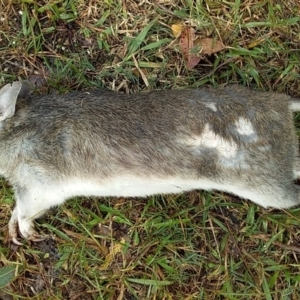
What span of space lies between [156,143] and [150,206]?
85 cm

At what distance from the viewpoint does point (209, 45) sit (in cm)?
516

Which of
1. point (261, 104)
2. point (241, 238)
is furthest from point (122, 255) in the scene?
point (261, 104)

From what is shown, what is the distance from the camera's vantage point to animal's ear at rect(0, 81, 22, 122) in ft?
14.4

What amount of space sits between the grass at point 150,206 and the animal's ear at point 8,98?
80 centimetres

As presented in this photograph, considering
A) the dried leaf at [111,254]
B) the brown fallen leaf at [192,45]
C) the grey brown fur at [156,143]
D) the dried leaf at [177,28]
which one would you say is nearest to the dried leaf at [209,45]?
the brown fallen leaf at [192,45]

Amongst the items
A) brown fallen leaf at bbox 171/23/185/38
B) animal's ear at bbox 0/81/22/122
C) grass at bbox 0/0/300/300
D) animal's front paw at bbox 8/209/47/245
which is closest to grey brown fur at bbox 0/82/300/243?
animal's ear at bbox 0/81/22/122

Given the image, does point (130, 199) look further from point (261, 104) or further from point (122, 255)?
point (261, 104)

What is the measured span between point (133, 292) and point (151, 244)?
1.35 ft

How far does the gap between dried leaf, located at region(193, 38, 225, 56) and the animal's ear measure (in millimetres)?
1590

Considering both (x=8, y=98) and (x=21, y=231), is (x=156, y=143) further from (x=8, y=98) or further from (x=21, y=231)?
(x=21, y=231)

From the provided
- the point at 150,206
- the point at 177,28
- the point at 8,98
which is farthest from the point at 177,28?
the point at 8,98

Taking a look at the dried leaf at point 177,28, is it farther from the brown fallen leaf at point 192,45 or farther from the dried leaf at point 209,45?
the dried leaf at point 209,45

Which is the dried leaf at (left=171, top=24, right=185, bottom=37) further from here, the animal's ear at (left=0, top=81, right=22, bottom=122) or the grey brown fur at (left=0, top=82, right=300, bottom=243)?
the animal's ear at (left=0, top=81, right=22, bottom=122)

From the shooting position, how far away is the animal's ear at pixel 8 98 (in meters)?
4.38
